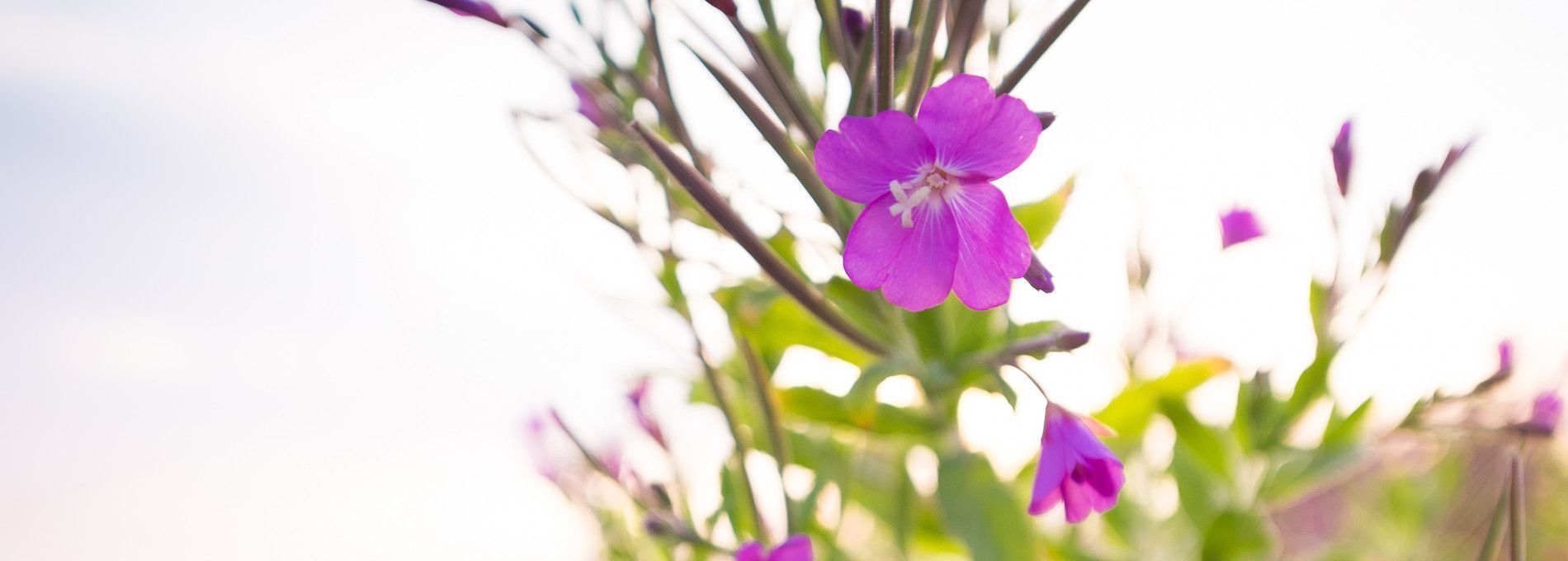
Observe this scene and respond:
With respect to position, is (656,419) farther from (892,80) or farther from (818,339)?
(892,80)

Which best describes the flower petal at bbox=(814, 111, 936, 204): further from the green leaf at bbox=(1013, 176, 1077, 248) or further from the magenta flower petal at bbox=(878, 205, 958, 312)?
the green leaf at bbox=(1013, 176, 1077, 248)

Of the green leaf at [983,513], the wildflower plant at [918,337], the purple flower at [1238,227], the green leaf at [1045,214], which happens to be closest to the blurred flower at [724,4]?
the wildflower plant at [918,337]

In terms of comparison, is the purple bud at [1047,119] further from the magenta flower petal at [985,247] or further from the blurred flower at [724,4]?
the blurred flower at [724,4]

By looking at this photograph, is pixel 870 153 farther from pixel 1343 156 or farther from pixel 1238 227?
pixel 1238 227

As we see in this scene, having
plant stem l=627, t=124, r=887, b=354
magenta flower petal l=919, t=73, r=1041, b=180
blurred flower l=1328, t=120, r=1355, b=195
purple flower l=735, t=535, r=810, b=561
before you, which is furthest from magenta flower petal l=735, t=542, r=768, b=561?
blurred flower l=1328, t=120, r=1355, b=195

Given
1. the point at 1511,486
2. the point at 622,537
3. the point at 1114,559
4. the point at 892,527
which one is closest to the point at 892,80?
the point at 1511,486
